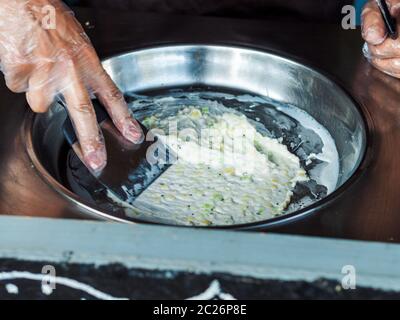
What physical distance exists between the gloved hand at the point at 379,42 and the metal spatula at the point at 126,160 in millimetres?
584

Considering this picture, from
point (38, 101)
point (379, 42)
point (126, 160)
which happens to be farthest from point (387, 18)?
point (38, 101)

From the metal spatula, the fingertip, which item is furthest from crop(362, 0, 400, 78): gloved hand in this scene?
the fingertip

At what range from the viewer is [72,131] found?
1271 millimetres

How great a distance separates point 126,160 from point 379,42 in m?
0.69

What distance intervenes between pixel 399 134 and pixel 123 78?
739 mm

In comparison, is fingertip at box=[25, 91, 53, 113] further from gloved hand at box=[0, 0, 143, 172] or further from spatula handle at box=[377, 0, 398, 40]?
spatula handle at box=[377, 0, 398, 40]

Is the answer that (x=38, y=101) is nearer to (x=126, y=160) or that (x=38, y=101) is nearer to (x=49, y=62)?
(x=49, y=62)

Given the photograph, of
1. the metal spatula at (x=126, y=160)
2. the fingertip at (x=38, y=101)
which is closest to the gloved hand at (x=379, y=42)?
the metal spatula at (x=126, y=160)

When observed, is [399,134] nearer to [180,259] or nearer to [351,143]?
[351,143]

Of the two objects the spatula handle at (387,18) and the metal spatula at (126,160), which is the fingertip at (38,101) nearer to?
the metal spatula at (126,160)

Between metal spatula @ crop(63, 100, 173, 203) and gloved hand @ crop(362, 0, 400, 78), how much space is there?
1.91 feet

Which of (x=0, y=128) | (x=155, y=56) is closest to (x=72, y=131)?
(x=0, y=128)

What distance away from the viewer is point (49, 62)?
1.19 metres

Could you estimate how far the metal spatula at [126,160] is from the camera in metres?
1.22
